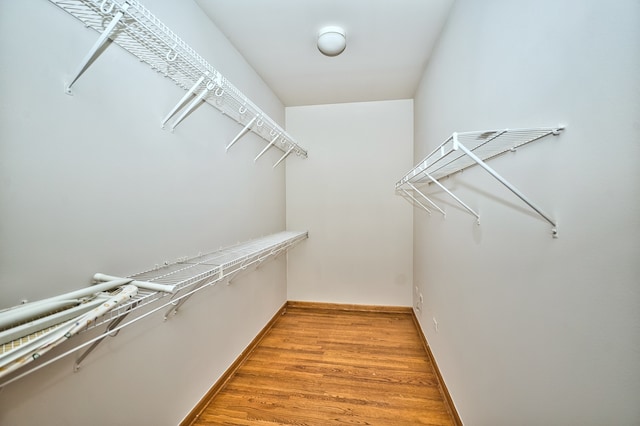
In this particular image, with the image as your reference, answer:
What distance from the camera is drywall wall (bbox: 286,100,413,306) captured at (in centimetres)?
308

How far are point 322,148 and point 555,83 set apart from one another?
103 inches

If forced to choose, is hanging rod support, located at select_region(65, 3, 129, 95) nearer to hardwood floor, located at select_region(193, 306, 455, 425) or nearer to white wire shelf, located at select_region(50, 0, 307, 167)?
white wire shelf, located at select_region(50, 0, 307, 167)

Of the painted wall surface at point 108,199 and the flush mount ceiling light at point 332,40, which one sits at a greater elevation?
the flush mount ceiling light at point 332,40

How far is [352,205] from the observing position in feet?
10.4

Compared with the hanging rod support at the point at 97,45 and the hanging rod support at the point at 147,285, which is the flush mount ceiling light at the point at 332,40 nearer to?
the hanging rod support at the point at 97,45

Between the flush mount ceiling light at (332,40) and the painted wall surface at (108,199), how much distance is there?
71cm

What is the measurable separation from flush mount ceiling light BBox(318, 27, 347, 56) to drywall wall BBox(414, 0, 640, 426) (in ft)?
2.59

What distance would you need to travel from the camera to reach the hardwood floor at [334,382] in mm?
1565

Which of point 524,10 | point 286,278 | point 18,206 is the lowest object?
point 286,278

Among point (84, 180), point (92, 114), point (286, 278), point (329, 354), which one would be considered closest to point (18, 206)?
point (84, 180)

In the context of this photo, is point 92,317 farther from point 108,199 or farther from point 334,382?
point 334,382

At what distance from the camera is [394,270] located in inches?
122

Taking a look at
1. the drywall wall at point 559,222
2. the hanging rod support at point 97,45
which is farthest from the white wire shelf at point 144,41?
the drywall wall at point 559,222

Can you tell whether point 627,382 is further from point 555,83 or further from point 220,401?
point 220,401
